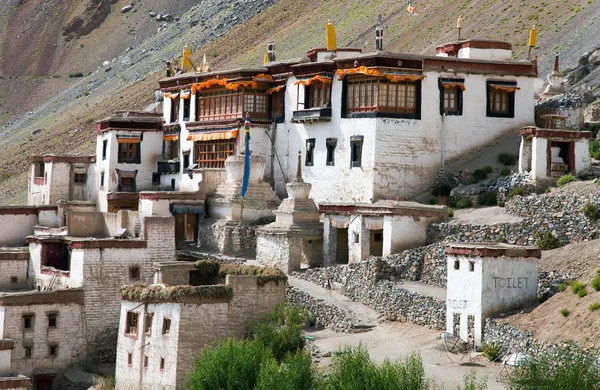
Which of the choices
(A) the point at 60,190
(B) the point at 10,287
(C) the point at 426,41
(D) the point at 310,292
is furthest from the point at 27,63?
(D) the point at 310,292

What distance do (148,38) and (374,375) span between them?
102465 mm

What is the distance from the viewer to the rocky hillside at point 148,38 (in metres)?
85.7

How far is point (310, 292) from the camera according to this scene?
44500mm

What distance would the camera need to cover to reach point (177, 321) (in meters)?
40.8

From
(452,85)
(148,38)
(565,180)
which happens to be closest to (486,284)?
(565,180)

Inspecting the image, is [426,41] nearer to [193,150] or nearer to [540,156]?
[193,150]

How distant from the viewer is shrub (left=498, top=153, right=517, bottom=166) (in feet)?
165

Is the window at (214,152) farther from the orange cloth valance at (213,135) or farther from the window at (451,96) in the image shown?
the window at (451,96)

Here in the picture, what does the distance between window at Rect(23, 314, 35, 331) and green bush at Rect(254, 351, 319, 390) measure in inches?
516

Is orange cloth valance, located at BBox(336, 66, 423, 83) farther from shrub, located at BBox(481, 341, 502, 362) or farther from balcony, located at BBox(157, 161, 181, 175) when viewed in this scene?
shrub, located at BBox(481, 341, 502, 362)

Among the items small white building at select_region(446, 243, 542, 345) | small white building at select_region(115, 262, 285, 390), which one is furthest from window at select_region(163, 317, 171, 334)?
small white building at select_region(446, 243, 542, 345)

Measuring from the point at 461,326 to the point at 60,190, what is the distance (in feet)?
88.1

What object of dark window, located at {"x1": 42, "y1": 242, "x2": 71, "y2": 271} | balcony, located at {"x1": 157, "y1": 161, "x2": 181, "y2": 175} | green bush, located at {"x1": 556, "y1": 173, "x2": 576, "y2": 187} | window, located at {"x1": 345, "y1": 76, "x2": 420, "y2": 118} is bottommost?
dark window, located at {"x1": 42, "y1": 242, "x2": 71, "y2": 271}

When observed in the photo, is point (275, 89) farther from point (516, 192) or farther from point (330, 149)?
point (516, 192)
